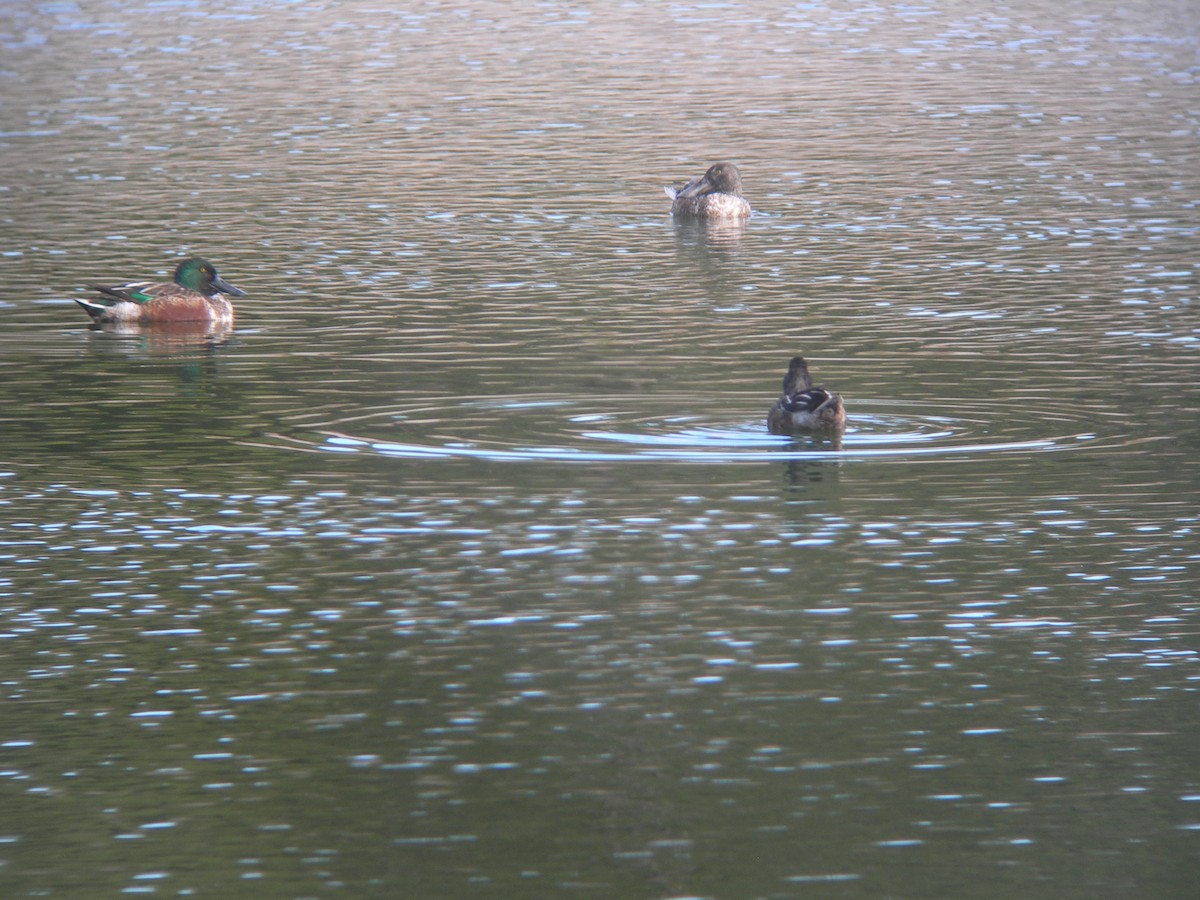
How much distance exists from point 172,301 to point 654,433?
809cm

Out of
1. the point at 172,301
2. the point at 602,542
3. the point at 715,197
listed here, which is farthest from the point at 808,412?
the point at 715,197

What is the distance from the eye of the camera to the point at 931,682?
11328mm

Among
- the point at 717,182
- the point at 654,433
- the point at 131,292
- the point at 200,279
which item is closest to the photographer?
the point at 654,433

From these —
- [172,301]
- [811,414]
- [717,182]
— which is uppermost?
[717,182]

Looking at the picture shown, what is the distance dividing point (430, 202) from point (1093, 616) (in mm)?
20326

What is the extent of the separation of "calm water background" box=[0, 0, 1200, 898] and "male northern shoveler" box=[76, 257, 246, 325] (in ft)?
1.47

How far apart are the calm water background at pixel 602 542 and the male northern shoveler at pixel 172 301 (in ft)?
1.47

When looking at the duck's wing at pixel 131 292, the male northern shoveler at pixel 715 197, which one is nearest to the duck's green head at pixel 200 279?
the duck's wing at pixel 131 292

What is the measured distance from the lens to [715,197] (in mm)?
30547

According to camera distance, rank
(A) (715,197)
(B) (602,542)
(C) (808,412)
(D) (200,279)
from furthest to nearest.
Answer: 1. (A) (715,197)
2. (D) (200,279)
3. (C) (808,412)
4. (B) (602,542)

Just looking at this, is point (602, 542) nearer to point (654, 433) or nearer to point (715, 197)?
point (654, 433)

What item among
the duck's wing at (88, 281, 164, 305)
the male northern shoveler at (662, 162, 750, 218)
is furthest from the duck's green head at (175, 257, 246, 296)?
the male northern shoveler at (662, 162, 750, 218)

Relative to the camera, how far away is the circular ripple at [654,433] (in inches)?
647

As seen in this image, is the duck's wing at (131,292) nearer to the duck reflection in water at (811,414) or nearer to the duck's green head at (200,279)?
the duck's green head at (200,279)
